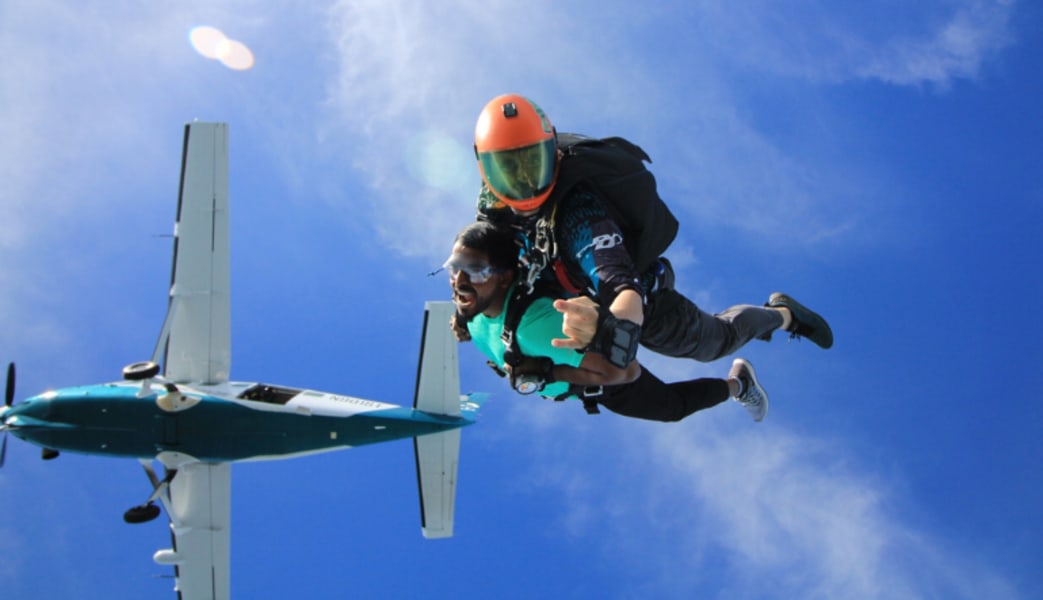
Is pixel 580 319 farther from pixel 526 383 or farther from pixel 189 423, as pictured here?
pixel 189 423

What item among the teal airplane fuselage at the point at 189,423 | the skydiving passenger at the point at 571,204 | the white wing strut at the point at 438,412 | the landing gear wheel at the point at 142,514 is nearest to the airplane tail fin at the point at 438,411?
the white wing strut at the point at 438,412

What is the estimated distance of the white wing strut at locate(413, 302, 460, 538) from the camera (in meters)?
13.2

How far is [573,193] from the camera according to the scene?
4.76 m

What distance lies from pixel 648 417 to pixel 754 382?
203 centimetres

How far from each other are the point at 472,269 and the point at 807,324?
435cm

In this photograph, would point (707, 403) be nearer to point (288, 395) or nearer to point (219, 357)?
point (288, 395)

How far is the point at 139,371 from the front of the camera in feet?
30.9

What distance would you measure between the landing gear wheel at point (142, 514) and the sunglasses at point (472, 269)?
1013 cm

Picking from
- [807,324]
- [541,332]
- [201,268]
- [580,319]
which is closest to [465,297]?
[541,332]

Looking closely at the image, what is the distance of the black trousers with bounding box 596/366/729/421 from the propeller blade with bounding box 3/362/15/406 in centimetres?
1269

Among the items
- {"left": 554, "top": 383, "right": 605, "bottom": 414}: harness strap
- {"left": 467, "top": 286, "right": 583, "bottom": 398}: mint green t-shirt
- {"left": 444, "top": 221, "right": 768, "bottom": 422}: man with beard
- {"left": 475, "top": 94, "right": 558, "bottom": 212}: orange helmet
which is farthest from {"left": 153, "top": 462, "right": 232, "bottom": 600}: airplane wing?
{"left": 475, "top": 94, "right": 558, "bottom": 212}: orange helmet

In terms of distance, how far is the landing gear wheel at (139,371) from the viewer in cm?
940

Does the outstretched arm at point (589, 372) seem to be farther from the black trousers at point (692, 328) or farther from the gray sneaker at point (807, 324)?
the gray sneaker at point (807, 324)

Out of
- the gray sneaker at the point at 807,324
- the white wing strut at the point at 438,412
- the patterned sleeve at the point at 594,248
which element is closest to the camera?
the patterned sleeve at the point at 594,248
